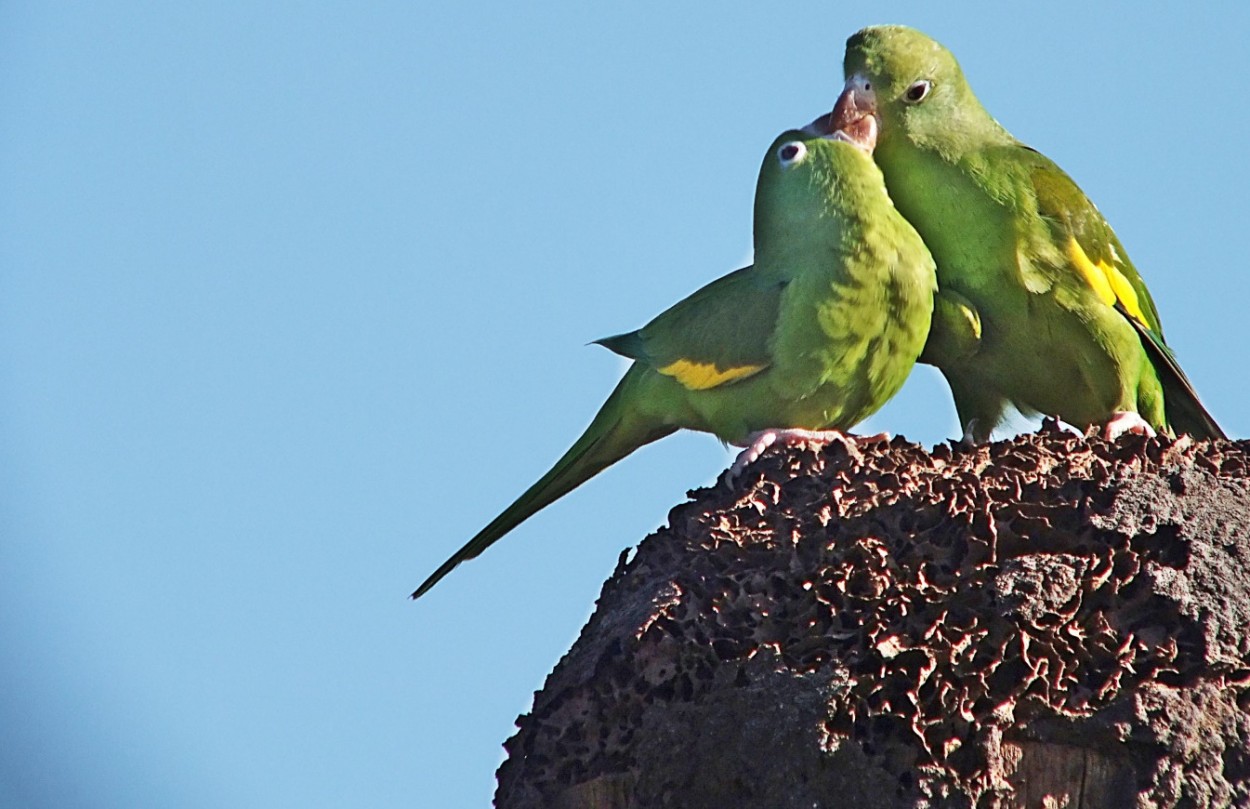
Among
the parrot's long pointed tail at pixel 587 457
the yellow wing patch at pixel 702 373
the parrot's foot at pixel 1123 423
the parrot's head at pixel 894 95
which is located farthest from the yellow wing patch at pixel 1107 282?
the parrot's long pointed tail at pixel 587 457

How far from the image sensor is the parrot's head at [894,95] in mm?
6441

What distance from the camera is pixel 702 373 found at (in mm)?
6004

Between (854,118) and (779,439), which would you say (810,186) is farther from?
(779,439)

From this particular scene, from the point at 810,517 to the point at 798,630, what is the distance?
0.42m

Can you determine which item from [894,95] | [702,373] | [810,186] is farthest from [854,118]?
[702,373]

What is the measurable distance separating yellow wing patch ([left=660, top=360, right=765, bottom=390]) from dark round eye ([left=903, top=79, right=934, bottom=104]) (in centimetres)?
140

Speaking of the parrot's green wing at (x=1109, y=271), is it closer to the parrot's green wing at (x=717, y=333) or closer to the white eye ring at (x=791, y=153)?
the white eye ring at (x=791, y=153)

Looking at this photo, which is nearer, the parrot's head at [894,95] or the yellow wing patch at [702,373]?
the yellow wing patch at [702,373]

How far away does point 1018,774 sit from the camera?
3.99 m

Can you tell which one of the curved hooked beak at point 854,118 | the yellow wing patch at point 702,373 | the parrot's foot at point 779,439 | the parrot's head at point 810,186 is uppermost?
the curved hooked beak at point 854,118

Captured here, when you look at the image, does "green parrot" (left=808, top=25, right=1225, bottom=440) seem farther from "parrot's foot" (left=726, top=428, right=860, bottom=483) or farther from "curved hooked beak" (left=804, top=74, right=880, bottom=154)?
"parrot's foot" (left=726, top=428, right=860, bottom=483)

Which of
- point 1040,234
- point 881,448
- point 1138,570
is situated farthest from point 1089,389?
point 1138,570

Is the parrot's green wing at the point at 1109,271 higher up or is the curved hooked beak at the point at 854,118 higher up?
the curved hooked beak at the point at 854,118

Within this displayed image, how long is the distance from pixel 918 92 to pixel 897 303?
1120 mm
